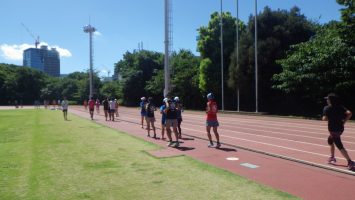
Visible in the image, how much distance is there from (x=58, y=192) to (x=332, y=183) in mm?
5416

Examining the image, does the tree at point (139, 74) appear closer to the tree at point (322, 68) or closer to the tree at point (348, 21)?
the tree at point (322, 68)

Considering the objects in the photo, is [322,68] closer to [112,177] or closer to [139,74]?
[112,177]

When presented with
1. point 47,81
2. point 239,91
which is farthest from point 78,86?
point 239,91

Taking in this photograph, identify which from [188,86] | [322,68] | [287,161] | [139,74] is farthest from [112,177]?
[139,74]

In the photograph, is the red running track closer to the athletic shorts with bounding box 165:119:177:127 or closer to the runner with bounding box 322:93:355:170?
the runner with bounding box 322:93:355:170

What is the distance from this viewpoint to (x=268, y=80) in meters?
39.9

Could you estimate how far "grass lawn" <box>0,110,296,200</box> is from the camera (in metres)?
7.78

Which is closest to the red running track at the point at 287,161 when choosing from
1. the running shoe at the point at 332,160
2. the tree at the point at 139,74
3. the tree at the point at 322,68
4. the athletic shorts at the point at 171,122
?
the running shoe at the point at 332,160

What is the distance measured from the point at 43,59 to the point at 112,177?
159941 millimetres

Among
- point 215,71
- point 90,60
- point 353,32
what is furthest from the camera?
point 90,60

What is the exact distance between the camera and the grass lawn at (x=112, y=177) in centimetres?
778

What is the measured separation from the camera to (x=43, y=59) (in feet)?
526

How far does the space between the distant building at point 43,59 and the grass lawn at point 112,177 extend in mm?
152715

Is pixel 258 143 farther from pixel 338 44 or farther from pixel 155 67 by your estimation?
pixel 155 67
